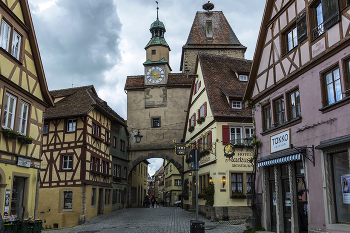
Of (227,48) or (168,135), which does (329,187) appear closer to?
(168,135)

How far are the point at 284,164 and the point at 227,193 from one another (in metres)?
8.15

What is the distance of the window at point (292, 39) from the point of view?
480 inches

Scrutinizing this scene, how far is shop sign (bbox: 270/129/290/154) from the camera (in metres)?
12.3

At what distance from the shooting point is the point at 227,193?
20406 millimetres

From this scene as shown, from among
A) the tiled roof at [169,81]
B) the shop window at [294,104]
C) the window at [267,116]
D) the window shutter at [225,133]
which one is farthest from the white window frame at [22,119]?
the tiled roof at [169,81]

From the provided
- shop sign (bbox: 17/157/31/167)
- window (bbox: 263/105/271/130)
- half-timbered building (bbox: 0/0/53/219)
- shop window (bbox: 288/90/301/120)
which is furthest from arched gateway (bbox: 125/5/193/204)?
shop window (bbox: 288/90/301/120)

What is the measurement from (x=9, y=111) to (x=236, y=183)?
1307cm

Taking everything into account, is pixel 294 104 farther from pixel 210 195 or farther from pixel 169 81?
pixel 169 81

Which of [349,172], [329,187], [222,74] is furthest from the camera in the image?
[222,74]

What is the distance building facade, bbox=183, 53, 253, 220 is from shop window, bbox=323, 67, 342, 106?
26.2 ft

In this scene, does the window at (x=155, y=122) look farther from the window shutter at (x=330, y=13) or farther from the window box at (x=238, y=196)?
the window shutter at (x=330, y=13)

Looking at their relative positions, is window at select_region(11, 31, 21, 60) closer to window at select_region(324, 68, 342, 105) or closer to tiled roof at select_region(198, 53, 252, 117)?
window at select_region(324, 68, 342, 105)

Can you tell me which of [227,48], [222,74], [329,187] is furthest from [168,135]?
[329,187]

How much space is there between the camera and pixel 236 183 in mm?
20844
